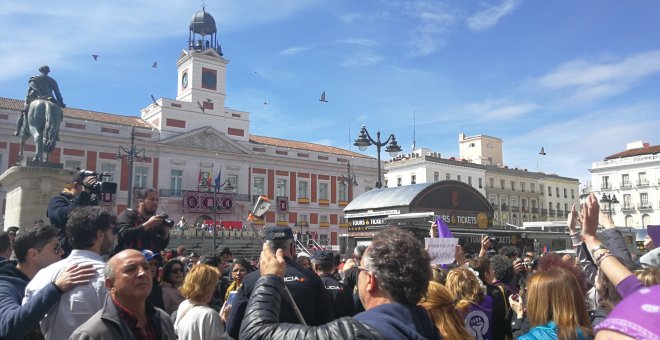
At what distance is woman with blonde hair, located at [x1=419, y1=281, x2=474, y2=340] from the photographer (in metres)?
2.91

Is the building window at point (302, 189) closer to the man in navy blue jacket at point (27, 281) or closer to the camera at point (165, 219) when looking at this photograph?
the camera at point (165, 219)

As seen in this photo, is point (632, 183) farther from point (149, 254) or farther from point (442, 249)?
point (149, 254)

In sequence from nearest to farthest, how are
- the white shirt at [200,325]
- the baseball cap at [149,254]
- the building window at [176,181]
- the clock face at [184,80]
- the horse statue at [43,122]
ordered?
the white shirt at [200,325]
the baseball cap at [149,254]
the horse statue at [43,122]
the building window at [176,181]
the clock face at [184,80]

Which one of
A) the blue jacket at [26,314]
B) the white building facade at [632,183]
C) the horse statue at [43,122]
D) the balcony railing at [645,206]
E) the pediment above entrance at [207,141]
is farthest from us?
the balcony railing at [645,206]

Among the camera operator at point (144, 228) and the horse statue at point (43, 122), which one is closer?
the camera operator at point (144, 228)

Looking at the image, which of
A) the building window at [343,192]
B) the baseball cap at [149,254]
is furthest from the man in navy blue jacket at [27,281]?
the building window at [343,192]

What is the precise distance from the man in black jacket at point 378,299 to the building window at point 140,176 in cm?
4233

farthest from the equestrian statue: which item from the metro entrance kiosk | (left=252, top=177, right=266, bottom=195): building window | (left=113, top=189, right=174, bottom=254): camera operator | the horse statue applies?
(left=252, top=177, right=266, bottom=195): building window

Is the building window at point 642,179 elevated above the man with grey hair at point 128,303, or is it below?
above

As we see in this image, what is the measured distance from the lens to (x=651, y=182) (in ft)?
201

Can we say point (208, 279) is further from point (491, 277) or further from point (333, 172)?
point (333, 172)

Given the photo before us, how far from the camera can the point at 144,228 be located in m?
4.77

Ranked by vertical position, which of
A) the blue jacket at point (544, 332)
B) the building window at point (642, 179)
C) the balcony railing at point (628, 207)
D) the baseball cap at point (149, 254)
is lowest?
the blue jacket at point (544, 332)

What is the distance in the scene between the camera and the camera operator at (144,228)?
481 centimetres
